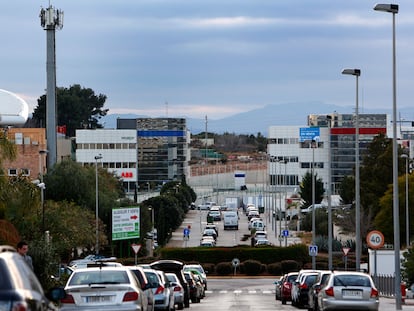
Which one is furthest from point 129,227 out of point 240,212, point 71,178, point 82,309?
point 240,212

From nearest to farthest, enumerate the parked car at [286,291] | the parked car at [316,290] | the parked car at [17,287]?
the parked car at [17,287] → the parked car at [316,290] → the parked car at [286,291]

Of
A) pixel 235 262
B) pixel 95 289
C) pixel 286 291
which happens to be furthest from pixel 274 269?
pixel 95 289

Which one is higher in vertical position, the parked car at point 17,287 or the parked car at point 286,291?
the parked car at point 17,287

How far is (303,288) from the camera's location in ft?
136

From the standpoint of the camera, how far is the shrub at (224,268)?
91.6m

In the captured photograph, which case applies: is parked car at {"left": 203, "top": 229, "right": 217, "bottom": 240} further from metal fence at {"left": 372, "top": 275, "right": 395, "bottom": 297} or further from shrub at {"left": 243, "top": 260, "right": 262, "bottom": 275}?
metal fence at {"left": 372, "top": 275, "right": 395, "bottom": 297}

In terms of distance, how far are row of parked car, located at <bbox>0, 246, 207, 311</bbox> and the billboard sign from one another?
135ft

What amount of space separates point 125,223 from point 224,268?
9192mm

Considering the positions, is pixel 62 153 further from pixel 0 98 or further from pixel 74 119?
pixel 0 98

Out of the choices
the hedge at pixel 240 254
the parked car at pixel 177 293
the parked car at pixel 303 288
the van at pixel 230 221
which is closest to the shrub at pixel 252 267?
the hedge at pixel 240 254

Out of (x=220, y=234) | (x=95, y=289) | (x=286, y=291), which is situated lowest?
(x=220, y=234)

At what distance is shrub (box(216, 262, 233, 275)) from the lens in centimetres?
9156

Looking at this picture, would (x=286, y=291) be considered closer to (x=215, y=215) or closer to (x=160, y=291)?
(x=160, y=291)

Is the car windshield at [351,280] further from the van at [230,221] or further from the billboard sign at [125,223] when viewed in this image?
the van at [230,221]
